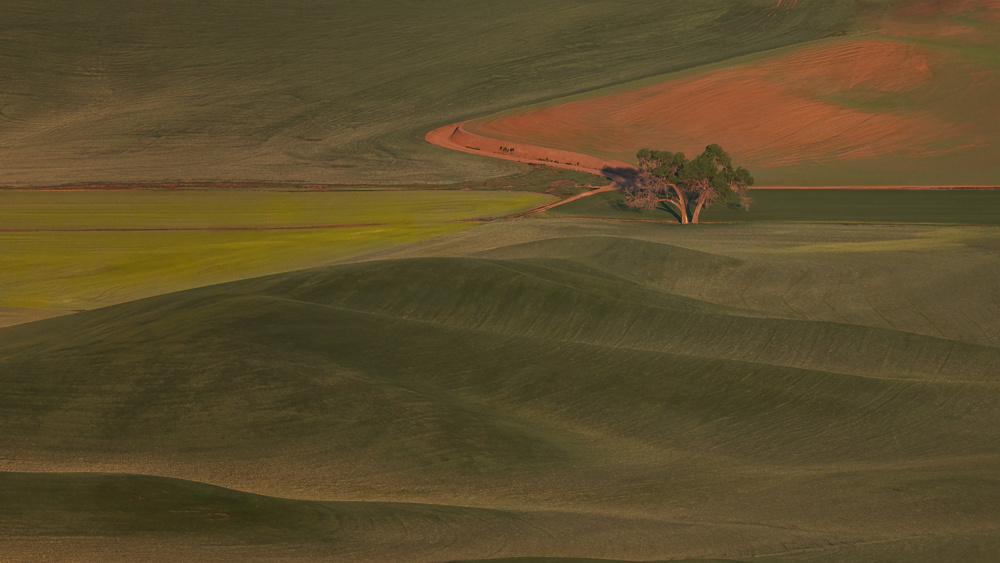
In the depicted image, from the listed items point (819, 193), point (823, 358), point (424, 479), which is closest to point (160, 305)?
point (424, 479)

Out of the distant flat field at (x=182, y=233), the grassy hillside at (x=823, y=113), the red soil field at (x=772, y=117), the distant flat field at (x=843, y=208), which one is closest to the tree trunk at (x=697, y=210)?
the distant flat field at (x=843, y=208)

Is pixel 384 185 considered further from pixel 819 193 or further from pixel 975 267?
pixel 975 267

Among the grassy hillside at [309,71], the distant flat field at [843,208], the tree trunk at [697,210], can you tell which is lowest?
the distant flat field at [843,208]

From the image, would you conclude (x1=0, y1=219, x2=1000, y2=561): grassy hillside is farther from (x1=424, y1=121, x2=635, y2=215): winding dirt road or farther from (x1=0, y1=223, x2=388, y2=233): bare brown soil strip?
(x1=424, y1=121, x2=635, y2=215): winding dirt road

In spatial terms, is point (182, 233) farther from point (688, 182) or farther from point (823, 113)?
point (823, 113)

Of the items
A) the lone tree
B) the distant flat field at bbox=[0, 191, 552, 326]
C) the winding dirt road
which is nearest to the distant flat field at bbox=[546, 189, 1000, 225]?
the lone tree

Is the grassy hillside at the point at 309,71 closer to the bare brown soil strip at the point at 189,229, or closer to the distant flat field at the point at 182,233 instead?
the distant flat field at the point at 182,233
